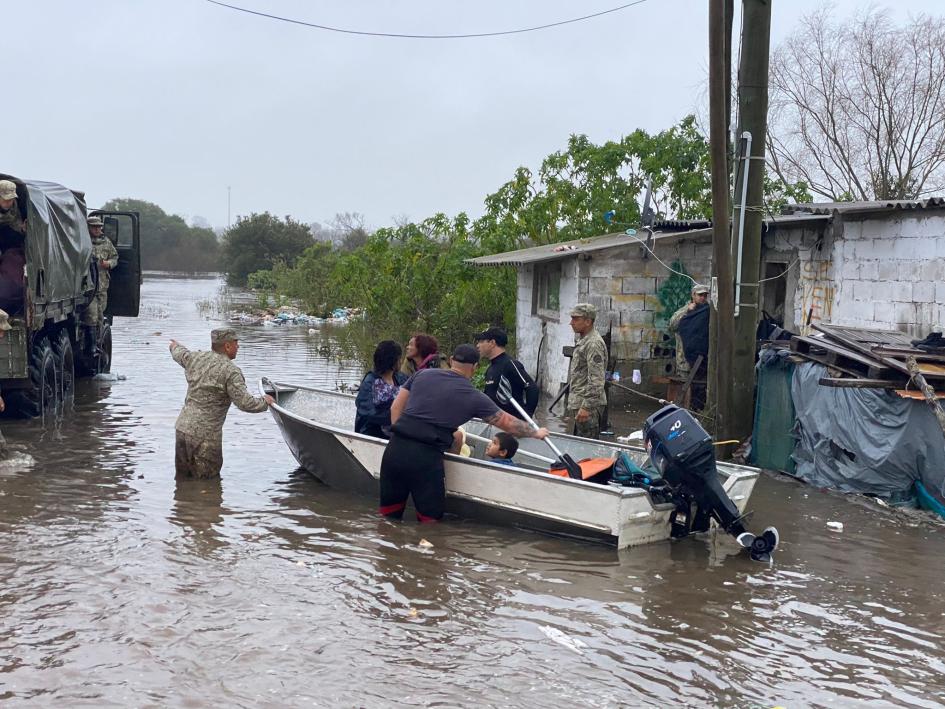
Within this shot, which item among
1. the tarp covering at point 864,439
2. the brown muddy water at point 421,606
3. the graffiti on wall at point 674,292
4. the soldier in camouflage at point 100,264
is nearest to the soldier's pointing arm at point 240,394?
the brown muddy water at point 421,606

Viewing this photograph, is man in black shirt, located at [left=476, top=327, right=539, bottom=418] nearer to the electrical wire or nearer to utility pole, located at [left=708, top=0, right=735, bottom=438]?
utility pole, located at [left=708, top=0, right=735, bottom=438]

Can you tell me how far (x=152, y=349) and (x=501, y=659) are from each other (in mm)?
17362

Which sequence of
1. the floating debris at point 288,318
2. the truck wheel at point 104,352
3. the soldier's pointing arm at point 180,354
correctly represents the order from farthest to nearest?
1. the floating debris at point 288,318
2. the truck wheel at point 104,352
3. the soldier's pointing arm at point 180,354

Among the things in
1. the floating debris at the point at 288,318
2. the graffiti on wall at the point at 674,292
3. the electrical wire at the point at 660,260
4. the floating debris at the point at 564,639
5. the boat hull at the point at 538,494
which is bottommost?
the floating debris at the point at 564,639

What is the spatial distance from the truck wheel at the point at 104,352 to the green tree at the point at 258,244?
33079mm

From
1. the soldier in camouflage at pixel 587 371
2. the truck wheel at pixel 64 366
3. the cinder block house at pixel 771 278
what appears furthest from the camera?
the truck wheel at pixel 64 366

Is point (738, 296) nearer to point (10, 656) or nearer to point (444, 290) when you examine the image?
point (10, 656)

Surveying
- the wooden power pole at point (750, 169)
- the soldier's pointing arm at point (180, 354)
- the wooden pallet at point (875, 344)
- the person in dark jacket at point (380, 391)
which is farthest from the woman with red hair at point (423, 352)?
the wooden pallet at point (875, 344)

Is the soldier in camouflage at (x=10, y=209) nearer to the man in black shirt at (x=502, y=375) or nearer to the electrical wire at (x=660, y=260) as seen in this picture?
the man in black shirt at (x=502, y=375)

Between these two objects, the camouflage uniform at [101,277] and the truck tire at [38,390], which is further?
the camouflage uniform at [101,277]

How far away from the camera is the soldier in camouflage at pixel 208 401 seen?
916 cm

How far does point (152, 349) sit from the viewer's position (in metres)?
21.6

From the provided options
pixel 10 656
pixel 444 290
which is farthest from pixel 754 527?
pixel 444 290

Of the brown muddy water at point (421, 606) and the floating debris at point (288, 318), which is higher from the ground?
the floating debris at point (288, 318)
